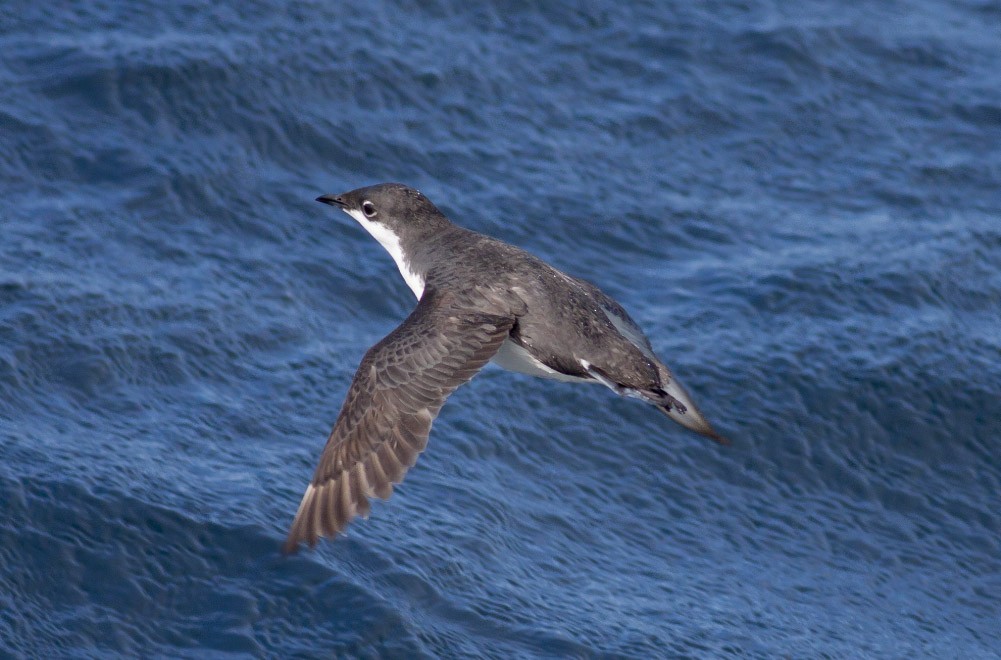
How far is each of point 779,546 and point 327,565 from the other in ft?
12.3

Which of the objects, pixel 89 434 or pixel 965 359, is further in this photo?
pixel 965 359

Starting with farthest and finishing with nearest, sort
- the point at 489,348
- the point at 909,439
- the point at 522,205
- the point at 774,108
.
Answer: the point at 774,108 < the point at 522,205 < the point at 909,439 < the point at 489,348

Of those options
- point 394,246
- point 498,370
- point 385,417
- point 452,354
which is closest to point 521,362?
point 452,354

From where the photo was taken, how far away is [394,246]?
10.1 metres

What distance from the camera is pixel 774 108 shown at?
51.8 ft

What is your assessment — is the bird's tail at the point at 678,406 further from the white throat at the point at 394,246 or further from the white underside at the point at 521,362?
the white throat at the point at 394,246

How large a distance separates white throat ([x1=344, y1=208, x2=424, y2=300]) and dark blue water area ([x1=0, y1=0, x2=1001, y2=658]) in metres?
1.93

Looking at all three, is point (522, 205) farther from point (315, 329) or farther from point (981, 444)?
point (981, 444)

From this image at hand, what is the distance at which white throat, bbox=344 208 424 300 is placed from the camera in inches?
384

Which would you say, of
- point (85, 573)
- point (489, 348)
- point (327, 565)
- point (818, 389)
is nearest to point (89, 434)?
point (85, 573)

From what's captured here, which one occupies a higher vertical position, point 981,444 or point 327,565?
point 981,444

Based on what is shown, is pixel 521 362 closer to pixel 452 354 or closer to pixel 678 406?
pixel 452 354

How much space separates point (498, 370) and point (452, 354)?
4.11m

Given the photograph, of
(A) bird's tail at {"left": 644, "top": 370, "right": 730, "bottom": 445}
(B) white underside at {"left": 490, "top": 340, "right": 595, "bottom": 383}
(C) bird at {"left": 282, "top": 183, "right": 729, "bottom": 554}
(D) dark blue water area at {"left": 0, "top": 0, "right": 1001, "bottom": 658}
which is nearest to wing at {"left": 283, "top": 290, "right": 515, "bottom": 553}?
(C) bird at {"left": 282, "top": 183, "right": 729, "bottom": 554}
